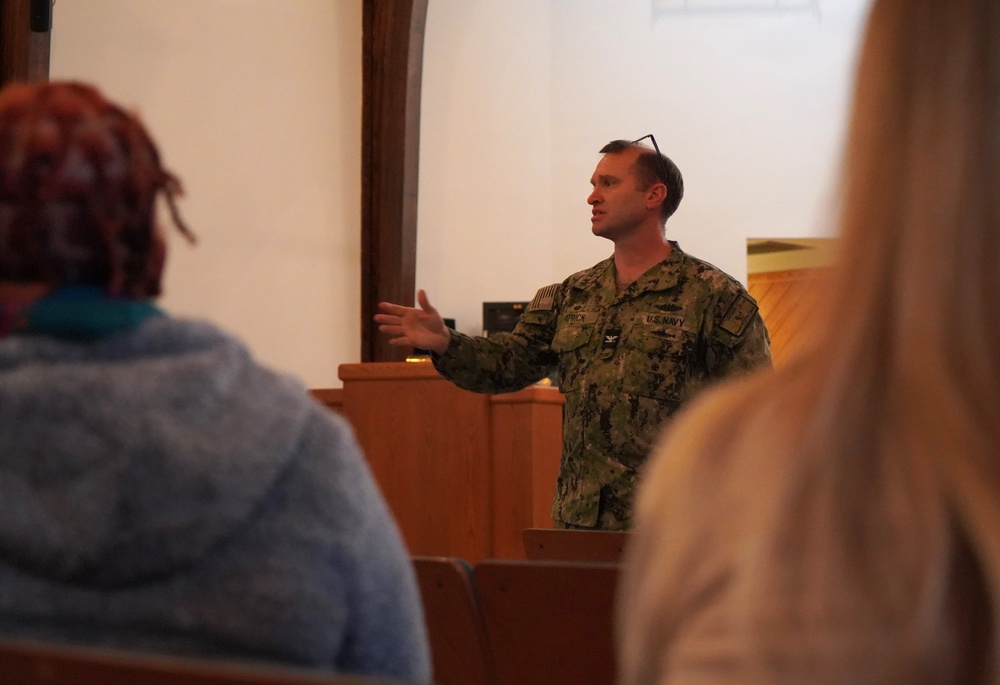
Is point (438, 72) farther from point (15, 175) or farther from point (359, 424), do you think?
point (15, 175)

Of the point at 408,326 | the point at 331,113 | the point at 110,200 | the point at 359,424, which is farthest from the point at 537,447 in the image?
the point at 110,200

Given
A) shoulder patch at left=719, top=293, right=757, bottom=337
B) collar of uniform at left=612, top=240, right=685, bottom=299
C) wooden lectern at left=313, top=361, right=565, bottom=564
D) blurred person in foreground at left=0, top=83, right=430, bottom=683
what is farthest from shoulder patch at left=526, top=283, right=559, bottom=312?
blurred person in foreground at left=0, top=83, right=430, bottom=683

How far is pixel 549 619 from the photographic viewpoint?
1975 millimetres

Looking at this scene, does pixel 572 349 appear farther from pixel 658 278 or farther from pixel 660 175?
pixel 660 175

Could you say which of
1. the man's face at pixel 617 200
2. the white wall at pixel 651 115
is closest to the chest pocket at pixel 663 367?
the man's face at pixel 617 200

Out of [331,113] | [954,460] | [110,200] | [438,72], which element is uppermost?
[438,72]

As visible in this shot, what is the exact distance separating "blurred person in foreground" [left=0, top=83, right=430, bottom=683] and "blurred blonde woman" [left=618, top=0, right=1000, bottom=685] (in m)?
0.43

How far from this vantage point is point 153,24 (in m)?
5.68

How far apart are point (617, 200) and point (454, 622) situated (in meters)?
1.82

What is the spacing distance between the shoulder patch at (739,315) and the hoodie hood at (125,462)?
223 centimetres

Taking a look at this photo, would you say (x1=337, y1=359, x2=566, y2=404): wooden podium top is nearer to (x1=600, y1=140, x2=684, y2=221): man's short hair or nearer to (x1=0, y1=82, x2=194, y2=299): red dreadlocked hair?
(x1=600, y1=140, x2=684, y2=221): man's short hair

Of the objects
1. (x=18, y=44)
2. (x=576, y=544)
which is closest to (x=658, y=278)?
(x=576, y=544)

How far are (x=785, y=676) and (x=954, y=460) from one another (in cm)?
18

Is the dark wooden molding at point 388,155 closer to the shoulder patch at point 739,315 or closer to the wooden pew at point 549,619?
the shoulder patch at point 739,315
